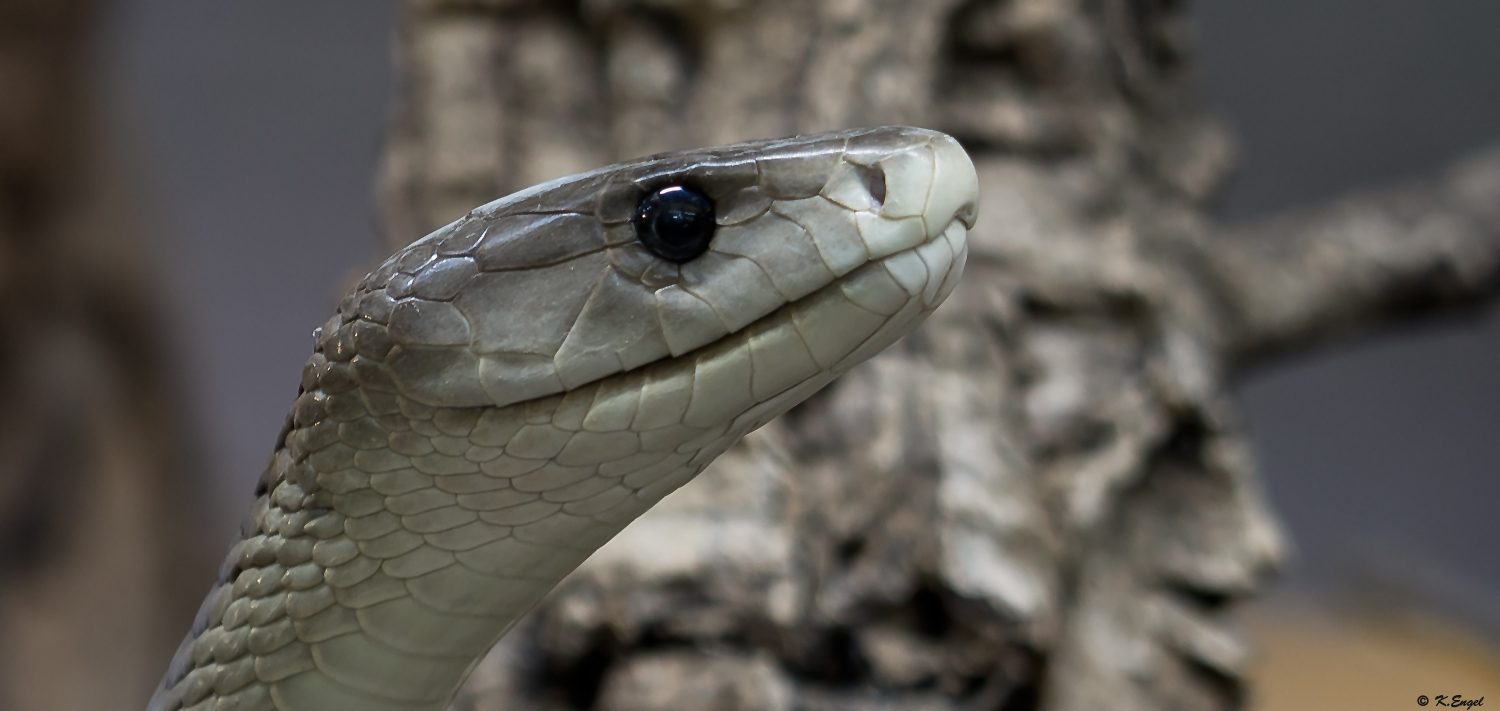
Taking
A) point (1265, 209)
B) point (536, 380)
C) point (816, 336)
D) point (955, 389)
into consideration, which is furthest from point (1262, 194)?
point (536, 380)

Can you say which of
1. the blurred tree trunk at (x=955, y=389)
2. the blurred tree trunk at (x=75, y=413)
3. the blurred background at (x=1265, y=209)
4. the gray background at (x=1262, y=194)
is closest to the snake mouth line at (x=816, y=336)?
the blurred tree trunk at (x=955, y=389)

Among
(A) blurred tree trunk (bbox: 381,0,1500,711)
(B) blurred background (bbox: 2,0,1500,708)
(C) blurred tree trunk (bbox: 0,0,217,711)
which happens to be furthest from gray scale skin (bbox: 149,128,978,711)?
(B) blurred background (bbox: 2,0,1500,708)

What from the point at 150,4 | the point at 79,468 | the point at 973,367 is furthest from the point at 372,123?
the point at 973,367

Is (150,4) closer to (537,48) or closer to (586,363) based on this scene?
(537,48)

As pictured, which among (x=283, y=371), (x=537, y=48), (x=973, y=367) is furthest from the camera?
(x=283, y=371)

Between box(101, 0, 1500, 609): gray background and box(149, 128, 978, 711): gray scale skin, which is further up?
box(101, 0, 1500, 609): gray background

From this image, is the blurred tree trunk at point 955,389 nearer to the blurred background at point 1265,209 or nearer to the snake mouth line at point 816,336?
the snake mouth line at point 816,336

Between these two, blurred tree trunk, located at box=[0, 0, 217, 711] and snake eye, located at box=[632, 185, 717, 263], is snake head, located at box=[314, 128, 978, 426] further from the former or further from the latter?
blurred tree trunk, located at box=[0, 0, 217, 711]
